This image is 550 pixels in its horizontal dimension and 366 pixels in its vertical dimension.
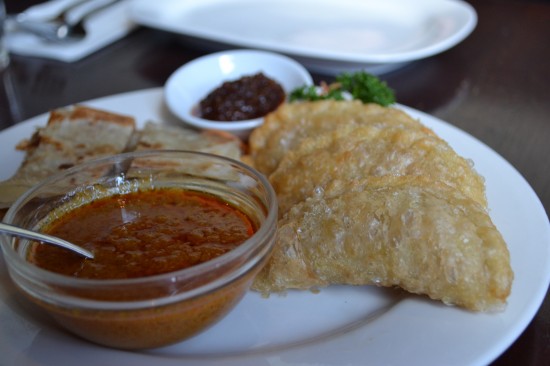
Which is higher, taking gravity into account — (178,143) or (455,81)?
(178,143)

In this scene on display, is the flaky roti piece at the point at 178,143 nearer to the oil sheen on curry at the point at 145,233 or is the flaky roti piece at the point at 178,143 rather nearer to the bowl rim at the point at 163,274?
the oil sheen on curry at the point at 145,233

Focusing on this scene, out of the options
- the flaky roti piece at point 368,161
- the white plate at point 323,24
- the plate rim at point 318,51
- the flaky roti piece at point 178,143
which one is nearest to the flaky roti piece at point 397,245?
the flaky roti piece at point 368,161

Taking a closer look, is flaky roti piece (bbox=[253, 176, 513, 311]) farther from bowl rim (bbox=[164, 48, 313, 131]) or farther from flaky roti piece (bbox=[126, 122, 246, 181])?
bowl rim (bbox=[164, 48, 313, 131])

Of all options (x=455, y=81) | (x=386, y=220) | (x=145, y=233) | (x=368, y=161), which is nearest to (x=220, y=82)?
(x=455, y=81)

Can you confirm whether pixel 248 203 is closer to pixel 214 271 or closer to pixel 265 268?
pixel 265 268

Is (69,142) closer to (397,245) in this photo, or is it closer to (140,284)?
(140,284)

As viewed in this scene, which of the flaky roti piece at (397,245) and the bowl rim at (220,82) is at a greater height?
the flaky roti piece at (397,245)

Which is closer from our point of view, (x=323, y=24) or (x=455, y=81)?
(x=455, y=81)
